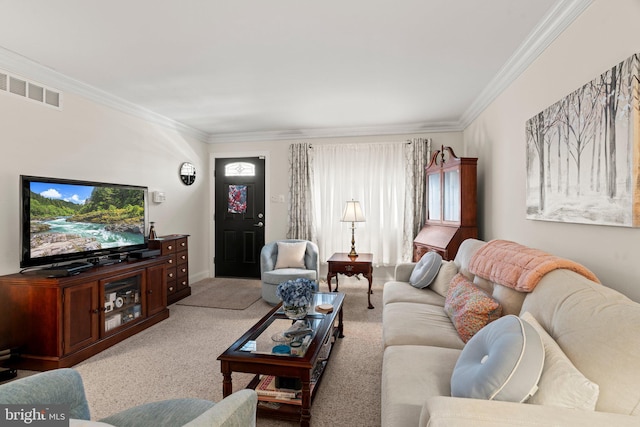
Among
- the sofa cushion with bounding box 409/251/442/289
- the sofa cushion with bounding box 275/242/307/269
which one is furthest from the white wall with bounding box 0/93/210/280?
the sofa cushion with bounding box 409/251/442/289

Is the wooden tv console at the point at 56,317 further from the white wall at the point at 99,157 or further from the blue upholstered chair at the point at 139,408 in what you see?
the blue upholstered chair at the point at 139,408

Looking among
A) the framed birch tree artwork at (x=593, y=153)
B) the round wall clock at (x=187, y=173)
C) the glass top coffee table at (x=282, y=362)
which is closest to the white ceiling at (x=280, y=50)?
the framed birch tree artwork at (x=593, y=153)

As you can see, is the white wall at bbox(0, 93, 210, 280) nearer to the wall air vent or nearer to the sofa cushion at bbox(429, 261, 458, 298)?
the wall air vent

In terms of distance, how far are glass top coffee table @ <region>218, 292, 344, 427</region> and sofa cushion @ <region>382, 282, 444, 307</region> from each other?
75cm

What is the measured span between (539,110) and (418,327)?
1.85 metres

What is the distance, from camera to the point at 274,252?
14.8 ft

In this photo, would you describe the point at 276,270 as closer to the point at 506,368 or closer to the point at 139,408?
the point at 139,408

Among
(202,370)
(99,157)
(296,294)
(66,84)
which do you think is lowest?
(202,370)

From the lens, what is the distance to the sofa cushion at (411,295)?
274 centimetres

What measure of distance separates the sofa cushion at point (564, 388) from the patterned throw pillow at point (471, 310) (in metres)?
0.80

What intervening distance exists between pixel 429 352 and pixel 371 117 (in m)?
3.47

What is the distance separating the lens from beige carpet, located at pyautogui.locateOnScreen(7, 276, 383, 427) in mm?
2023

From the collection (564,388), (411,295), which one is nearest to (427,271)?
(411,295)

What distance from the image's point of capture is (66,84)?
312cm
